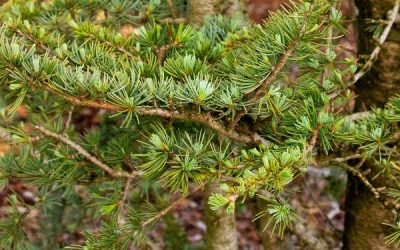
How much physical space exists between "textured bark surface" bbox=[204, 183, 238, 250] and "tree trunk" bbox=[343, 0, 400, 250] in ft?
0.87

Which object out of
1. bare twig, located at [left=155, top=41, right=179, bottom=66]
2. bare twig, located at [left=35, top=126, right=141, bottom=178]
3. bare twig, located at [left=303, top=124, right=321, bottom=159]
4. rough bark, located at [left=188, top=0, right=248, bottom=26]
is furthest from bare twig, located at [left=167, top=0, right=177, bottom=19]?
bare twig, located at [left=303, top=124, right=321, bottom=159]

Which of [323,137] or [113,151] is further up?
[323,137]

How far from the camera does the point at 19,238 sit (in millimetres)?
1161

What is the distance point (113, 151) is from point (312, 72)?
395 millimetres

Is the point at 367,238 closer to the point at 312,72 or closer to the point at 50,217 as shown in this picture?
the point at 312,72

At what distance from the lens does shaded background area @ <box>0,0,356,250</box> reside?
1.42 meters

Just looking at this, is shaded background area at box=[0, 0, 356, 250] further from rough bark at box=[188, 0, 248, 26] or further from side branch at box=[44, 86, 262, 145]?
rough bark at box=[188, 0, 248, 26]

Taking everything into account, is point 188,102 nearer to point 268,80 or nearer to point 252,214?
point 268,80

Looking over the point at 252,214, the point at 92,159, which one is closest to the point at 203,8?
the point at 92,159

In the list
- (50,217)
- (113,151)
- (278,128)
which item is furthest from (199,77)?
(50,217)

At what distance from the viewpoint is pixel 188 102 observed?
761mm

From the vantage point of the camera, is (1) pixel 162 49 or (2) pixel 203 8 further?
(2) pixel 203 8

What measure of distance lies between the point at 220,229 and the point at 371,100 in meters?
0.43

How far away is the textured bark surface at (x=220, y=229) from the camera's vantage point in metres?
1.21
